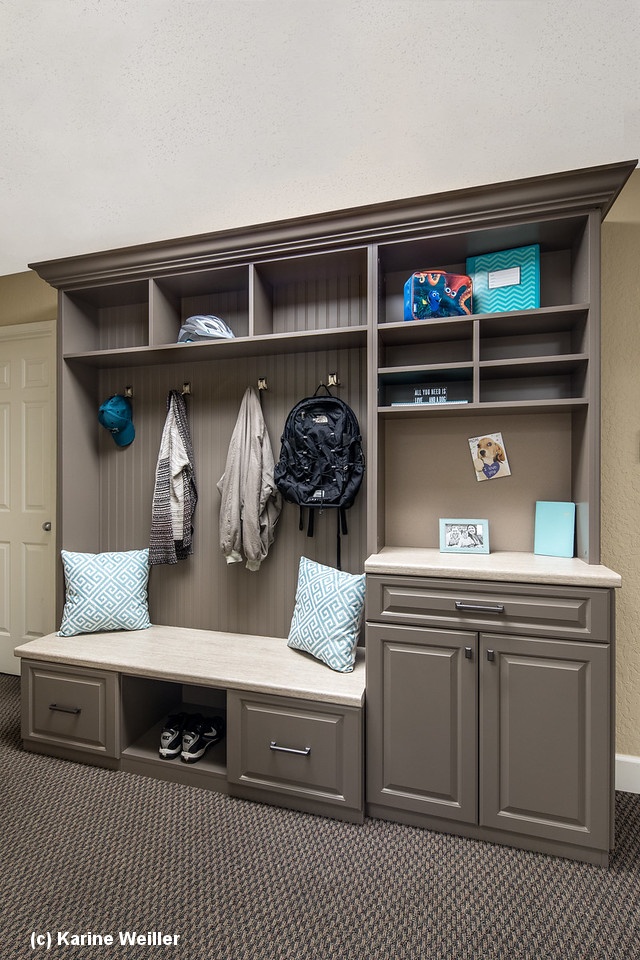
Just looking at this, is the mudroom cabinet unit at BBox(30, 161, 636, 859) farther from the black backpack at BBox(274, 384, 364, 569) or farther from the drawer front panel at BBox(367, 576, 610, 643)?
the black backpack at BBox(274, 384, 364, 569)

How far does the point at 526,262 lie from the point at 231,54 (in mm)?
1334

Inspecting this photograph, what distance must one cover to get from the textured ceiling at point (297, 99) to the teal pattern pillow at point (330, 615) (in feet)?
5.72

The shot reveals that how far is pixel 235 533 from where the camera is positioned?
2.46 m

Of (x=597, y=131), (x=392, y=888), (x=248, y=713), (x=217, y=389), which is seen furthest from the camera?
(x=217, y=389)

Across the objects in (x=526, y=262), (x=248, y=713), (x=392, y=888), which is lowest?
(x=392, y=888)

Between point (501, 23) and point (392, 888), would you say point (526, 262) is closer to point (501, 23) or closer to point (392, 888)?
point (501, 23)

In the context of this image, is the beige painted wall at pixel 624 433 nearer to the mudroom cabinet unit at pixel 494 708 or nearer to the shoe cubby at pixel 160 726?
the mudroom cabinet unit at pixel 494 708

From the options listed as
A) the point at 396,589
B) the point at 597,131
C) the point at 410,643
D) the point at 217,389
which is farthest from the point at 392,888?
the point at 597,131

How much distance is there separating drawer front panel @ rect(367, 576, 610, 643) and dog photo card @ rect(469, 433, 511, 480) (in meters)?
0.63

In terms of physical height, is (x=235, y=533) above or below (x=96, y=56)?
below

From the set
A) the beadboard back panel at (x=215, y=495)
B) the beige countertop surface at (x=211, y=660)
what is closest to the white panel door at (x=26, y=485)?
the beadboard back panel at (x=215, y=495)

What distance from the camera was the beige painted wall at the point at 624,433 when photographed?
2121 millimetres

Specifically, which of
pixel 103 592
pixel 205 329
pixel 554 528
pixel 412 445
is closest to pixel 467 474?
pixel 412 445

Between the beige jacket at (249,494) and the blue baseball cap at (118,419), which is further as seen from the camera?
the blue baseball cap at (118,419)
